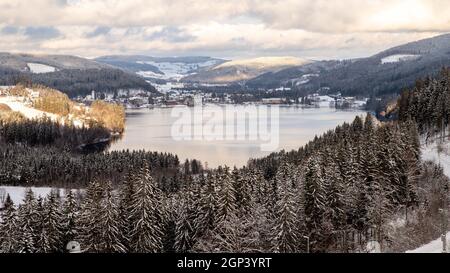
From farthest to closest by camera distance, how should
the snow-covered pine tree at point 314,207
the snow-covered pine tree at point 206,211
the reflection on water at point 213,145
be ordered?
the reflection on water at point 213,145 → the snow-covered pine tree at point 206,211 → the snow-covered pine tree at point 314,207

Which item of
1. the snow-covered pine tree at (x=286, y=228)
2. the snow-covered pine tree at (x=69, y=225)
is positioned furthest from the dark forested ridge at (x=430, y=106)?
the snow-covered pine tree at (x=69, y=225)

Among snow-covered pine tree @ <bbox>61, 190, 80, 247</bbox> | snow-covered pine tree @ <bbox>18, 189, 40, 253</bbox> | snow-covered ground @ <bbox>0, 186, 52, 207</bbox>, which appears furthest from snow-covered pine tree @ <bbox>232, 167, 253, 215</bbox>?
snow-covered ground @ <bbox>0, 186, 52, 207</bbox>

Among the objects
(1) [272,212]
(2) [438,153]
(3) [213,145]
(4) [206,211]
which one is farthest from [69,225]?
(3) [213,145]

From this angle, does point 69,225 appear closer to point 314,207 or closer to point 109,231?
point 109,231

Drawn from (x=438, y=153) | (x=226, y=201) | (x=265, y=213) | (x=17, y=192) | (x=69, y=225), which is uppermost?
(x=438, y=153)

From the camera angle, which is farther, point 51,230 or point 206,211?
point 206,211

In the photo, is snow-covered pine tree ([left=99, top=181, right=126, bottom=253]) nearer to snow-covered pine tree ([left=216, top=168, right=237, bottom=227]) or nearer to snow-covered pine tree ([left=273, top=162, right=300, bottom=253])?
snow-covered pine tree ([left=216, top=168, right=237, bottom=227])

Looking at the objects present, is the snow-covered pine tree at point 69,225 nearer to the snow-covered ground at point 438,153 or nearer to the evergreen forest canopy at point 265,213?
the evergreen forest canopy at point 265,213

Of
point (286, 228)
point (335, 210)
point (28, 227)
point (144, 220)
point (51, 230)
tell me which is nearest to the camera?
point (286, 228)
